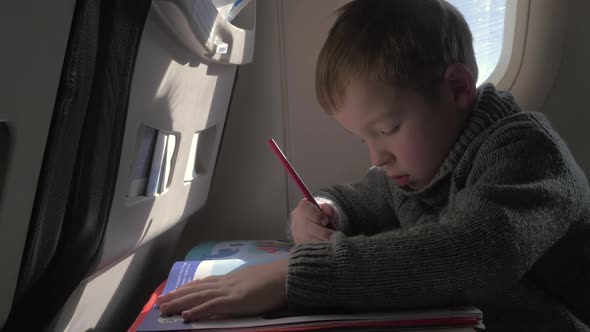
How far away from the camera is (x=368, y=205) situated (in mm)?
925

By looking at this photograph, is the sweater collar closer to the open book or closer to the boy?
the boy

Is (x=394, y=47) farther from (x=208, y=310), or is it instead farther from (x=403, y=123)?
(x=208, y=310)

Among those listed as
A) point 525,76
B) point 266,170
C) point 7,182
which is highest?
point 7,182

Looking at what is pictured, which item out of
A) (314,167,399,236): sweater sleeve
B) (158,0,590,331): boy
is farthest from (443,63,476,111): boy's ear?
(314,167,399,236): sweater sleeve

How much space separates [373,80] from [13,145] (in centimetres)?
45

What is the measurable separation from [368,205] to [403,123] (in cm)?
28

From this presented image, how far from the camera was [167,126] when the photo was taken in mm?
643

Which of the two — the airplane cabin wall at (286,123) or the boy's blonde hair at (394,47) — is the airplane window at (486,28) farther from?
the boy's blonde hair at (394,47)

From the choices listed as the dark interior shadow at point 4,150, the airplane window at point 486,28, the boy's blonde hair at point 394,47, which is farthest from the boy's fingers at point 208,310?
the airplane window at point 486,28

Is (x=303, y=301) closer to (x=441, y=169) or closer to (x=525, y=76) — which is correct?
(x=441, y=169)

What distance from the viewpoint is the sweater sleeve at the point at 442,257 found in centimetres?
51

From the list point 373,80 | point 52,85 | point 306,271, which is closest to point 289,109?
point 373,80

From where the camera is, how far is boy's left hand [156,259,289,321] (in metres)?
0.52

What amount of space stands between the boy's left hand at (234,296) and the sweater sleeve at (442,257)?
18mm
